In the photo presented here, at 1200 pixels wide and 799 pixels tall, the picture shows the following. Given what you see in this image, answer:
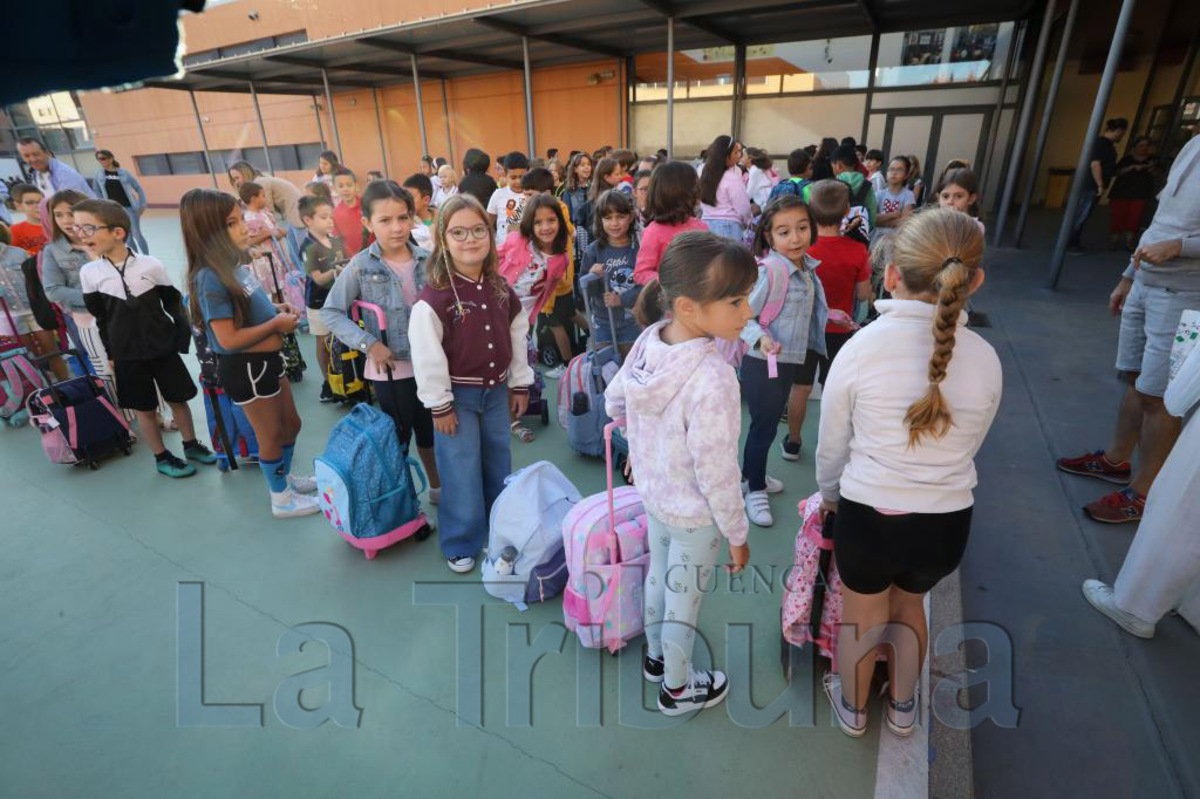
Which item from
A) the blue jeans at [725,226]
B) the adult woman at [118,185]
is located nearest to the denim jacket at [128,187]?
the adult woman at [118,185]

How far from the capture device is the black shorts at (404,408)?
2789 millimetres

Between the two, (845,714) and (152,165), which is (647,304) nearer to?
(845,714)

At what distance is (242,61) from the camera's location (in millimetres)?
13109

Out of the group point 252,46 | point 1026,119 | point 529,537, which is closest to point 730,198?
point 529,537

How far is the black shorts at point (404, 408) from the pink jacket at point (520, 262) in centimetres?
113

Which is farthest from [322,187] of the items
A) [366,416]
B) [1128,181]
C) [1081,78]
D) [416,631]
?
[1081,78]

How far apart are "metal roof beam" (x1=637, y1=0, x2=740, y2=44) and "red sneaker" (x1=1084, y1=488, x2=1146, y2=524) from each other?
901 centimetres

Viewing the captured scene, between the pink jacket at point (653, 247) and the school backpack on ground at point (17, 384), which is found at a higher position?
the pink jacket at point (653, 247)

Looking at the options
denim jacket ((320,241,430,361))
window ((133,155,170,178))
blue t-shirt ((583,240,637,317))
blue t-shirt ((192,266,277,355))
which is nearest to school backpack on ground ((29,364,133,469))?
blue t-shirt ((192,266,277,355))

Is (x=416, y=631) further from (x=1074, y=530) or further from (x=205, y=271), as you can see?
(x=1074, y=530)

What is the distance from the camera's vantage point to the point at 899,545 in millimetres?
1524

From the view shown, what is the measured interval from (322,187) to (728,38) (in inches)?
414

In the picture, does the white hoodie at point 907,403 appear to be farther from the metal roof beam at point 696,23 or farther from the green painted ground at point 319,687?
the metal roof beam at point 696,23

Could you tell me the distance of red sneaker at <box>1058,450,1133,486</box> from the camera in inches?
119
